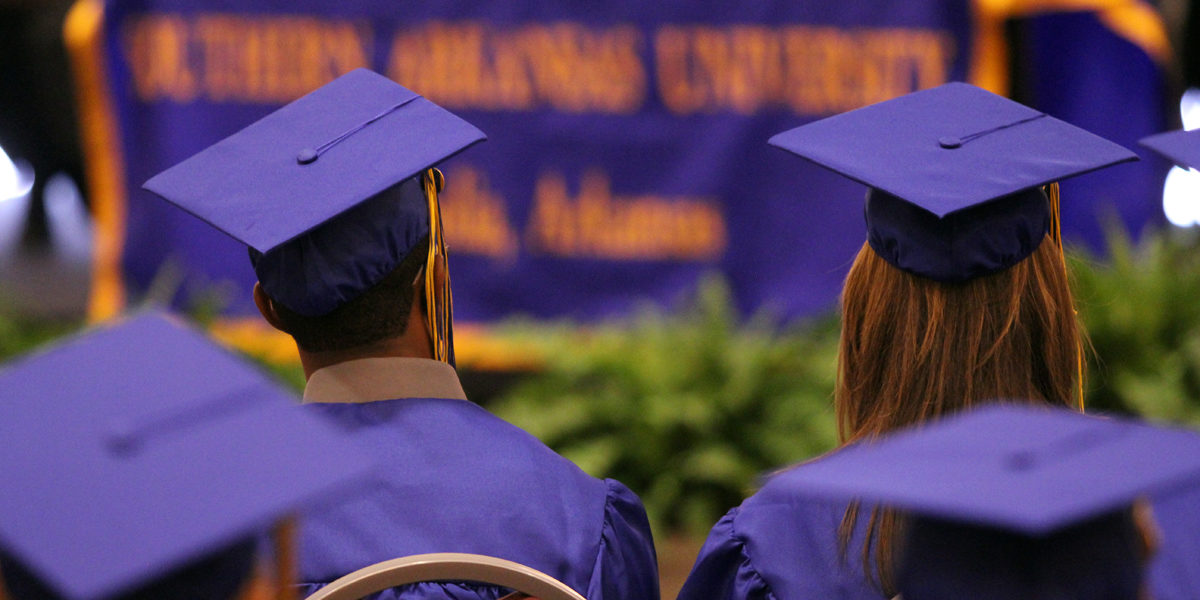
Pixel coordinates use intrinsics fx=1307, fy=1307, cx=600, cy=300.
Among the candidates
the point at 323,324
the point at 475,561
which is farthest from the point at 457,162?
the point at 475,561

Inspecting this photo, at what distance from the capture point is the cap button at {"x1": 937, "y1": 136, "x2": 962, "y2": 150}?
6.27ft

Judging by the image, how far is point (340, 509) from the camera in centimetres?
180

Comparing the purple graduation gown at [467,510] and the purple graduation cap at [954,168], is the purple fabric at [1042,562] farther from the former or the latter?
the purple graduation gown at [467,510]

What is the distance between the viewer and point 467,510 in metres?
1.82

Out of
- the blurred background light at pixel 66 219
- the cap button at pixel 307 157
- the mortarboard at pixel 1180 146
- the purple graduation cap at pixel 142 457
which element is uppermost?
the purple graduation cap at pixel 142 457

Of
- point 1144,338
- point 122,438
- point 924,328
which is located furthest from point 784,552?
point 1144,338

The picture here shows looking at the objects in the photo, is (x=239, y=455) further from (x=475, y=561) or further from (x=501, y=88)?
(x=501, y=88)

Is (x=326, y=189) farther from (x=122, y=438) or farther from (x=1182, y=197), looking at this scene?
(x=1182, y=197)

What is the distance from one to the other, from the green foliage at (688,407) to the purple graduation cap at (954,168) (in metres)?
2.46

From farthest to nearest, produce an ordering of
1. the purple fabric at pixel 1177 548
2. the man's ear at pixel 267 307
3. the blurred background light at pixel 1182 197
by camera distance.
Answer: the blurred background light at pixel 1182 197, the man's ear at pixel 267 307, the purple fabric at pixel 1177 548

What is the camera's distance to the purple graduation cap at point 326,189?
1.89m

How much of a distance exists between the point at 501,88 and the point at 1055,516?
4.47 meters

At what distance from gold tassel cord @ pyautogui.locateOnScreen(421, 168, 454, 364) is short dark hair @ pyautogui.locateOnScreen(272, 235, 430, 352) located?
30mm

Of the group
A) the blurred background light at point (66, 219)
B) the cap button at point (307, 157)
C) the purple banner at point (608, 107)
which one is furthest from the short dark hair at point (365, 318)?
the blurred background light at point (66, 219)
